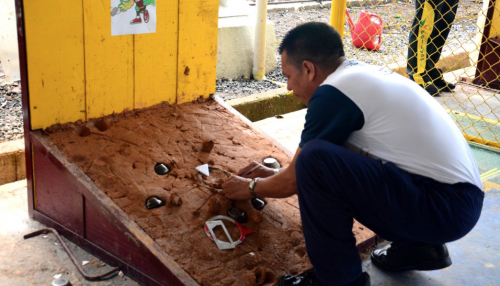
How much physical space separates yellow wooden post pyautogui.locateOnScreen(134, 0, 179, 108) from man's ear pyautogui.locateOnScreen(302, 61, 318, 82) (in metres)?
1.20

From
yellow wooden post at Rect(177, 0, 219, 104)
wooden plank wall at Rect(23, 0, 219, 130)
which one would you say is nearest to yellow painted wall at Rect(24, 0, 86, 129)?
wooden plank wall at Rect(23, 0, 219, 130)

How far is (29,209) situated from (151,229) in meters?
0.99

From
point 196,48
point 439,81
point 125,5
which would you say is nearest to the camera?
point 125,5

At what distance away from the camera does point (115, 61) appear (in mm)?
2973

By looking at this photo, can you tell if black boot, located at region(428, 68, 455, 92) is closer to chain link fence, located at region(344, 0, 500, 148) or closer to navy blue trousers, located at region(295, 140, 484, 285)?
chain link fence, located at region(344, 0, 500, 148)

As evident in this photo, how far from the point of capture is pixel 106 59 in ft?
9.62

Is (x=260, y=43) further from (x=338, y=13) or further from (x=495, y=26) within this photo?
(x=495, y=26)

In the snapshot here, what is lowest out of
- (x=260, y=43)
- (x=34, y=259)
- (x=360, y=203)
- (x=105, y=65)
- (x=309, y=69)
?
(x=34, y=259)

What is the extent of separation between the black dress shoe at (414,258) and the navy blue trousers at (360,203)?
0.28 meters

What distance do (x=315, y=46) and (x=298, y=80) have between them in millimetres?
164

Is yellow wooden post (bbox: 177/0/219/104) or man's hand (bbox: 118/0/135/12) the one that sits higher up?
man's hand (bbox: 118/0/135/12)

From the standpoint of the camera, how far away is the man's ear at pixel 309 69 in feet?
7.36

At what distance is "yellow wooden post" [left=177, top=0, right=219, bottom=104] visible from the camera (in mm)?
3273

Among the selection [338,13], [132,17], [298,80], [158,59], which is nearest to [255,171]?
[298,80]
